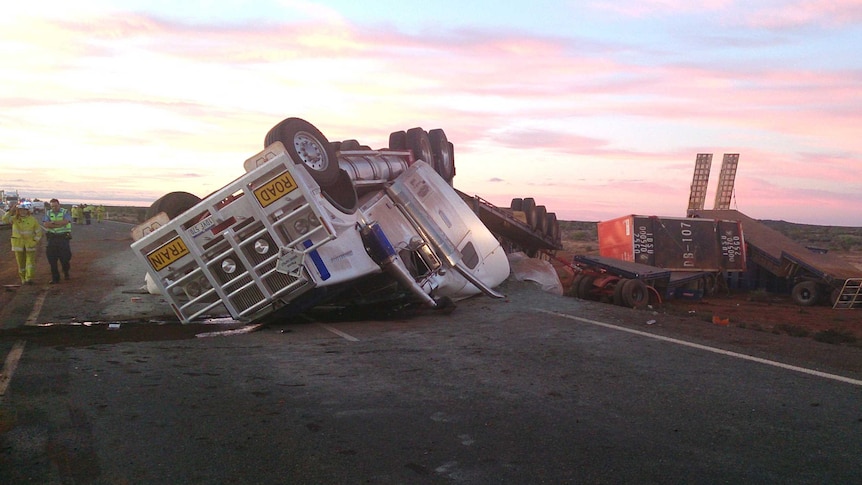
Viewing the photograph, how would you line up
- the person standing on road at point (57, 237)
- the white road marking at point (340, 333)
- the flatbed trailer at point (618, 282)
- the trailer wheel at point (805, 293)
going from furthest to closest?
the trailer wheel at point (805, 293), the flatbed trailer at point (618, 282), the person standing on road at point (57, 237), the white road marking at point (340, 333)

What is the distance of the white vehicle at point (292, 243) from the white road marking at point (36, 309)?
190 cm

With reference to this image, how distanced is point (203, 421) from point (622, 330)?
536 cm

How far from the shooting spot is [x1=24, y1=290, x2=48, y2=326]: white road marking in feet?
30.9

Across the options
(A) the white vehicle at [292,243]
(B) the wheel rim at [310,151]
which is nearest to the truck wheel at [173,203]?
(A) the white vehicle at [292,243]

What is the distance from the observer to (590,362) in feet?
22.5

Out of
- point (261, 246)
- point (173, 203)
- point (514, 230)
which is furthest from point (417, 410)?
point (514, 230)

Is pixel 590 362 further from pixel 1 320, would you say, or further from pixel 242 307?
pixel 1 320

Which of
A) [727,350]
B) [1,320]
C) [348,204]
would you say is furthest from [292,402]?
[1,320]

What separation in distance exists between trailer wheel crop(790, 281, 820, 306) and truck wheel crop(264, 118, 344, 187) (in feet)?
44.7

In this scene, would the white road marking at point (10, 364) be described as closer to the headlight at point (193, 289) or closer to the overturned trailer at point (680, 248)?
the headlight at point (193, 289)

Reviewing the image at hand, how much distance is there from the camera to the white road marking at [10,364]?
568 centimetres

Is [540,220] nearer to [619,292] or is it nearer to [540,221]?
[540,221]

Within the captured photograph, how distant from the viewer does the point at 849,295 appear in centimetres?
1780

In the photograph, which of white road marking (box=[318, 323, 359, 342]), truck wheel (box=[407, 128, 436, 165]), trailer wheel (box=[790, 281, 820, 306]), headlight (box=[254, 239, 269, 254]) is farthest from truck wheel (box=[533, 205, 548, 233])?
headlight (box=[254, 239, 269, 254])
